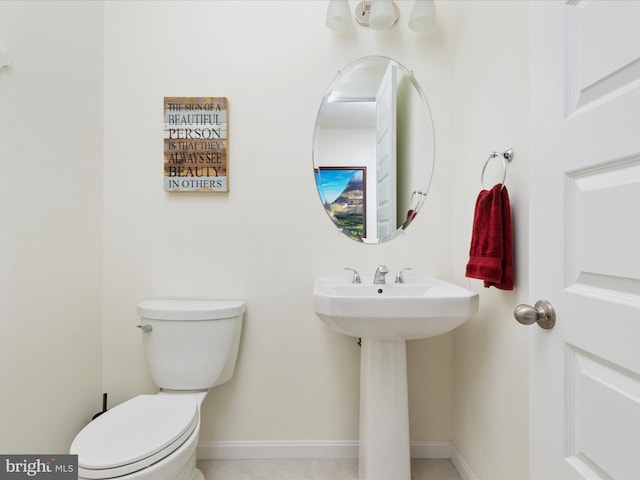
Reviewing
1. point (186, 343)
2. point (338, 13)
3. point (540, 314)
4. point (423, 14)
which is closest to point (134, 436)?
point (186, 343)

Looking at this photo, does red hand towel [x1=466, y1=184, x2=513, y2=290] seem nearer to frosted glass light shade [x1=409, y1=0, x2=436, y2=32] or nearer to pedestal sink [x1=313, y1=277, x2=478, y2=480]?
pedestal sink [x1=313, y1=277, x2=478, y2=480]

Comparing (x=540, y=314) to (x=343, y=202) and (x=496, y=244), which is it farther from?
(x=343, y=202)

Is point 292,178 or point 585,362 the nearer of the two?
point 585,362

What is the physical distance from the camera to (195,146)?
166 cm

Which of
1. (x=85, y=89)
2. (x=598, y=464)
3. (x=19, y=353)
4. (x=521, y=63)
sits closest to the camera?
(x=598, y=464)

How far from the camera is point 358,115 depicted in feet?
5.51

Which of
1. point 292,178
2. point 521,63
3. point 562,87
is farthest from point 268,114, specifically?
point 562,87

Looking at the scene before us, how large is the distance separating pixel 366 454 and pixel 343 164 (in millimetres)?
1227

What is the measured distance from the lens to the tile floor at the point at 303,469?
1.53 m

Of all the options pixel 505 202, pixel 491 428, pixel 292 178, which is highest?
pixel 292 178

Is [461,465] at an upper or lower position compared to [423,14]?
lower

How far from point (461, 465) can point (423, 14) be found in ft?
6.47

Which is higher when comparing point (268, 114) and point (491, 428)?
point (268, 114)

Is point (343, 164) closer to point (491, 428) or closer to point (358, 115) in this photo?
point (358, 115)
